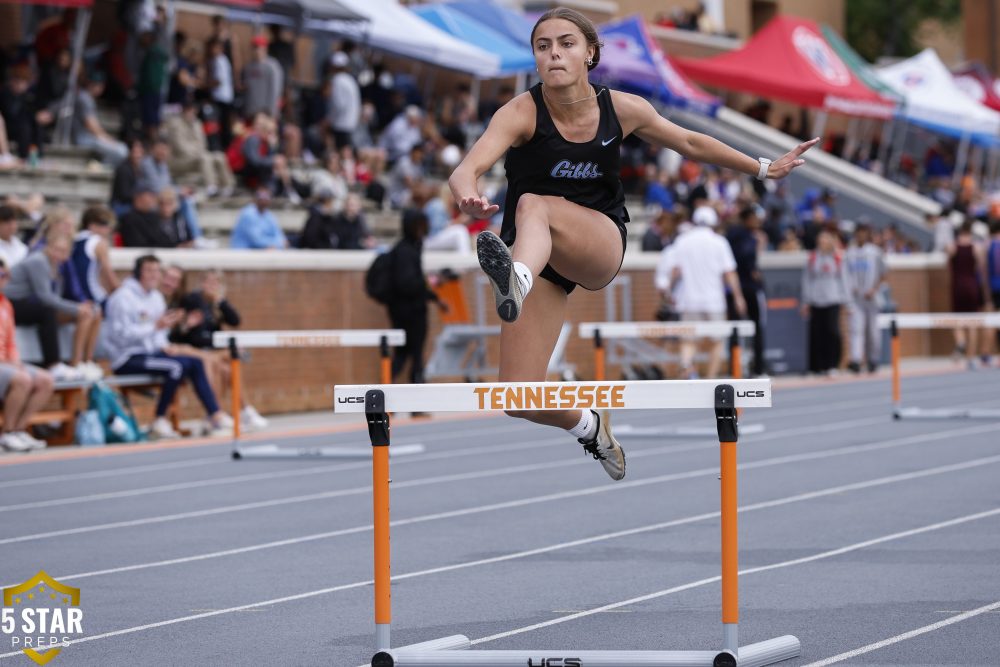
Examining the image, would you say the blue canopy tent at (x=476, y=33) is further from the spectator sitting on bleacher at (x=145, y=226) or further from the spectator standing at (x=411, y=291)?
the spectator sitting on bleacher at (x=145, y=226)

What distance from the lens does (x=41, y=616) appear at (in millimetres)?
6715

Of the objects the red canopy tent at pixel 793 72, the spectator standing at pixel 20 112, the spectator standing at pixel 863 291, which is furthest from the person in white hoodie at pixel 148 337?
the red canopy tent at pixel 793 72

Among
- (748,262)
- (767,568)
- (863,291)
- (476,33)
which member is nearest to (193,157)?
(748,262)

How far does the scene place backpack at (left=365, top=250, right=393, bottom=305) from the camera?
1698 centimetres

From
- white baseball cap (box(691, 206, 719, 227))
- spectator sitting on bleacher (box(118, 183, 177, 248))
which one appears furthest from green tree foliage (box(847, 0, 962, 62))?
spectator sitting on bleacher (box(118, 183, 177, 248))

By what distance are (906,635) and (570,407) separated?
1.74 m

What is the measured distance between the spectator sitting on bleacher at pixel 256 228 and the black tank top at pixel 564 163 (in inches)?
455

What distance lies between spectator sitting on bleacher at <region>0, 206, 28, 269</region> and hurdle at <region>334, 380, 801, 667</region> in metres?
9.45

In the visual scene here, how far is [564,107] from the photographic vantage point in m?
6.20

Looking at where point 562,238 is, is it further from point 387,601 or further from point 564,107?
point 387,601

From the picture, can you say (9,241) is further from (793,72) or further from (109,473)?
(793,72)

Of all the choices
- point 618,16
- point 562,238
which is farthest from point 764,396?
point 618,16

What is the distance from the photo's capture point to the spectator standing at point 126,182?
682 inches

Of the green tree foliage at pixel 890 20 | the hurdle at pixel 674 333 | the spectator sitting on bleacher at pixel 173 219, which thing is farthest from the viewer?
the green tree foliage at pixel 890 20
